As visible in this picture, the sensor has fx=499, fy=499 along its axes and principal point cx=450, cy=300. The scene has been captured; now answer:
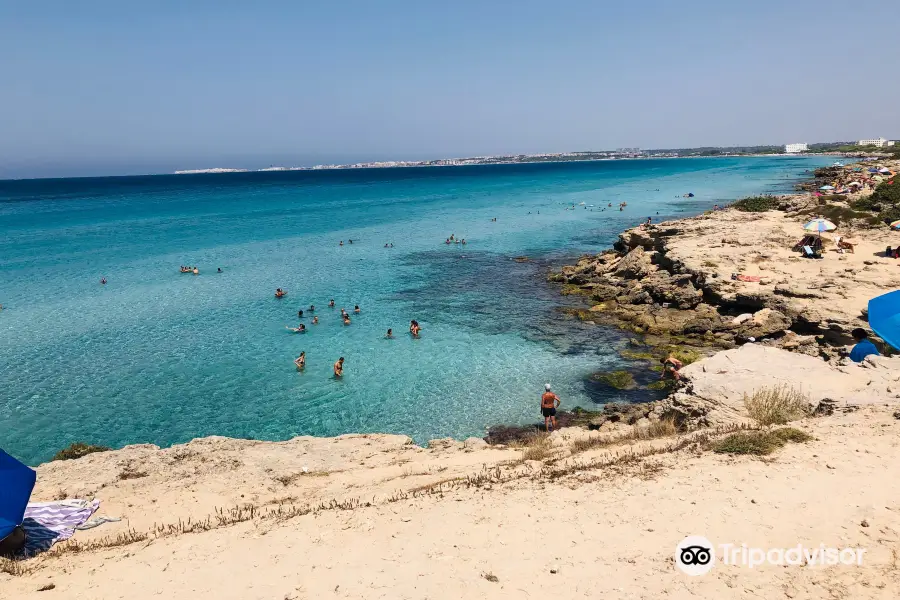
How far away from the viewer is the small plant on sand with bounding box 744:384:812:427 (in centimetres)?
990

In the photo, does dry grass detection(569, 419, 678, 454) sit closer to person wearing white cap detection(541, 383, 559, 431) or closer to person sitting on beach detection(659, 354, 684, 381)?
person wearing white cap detection(541, 383, 559, 431)

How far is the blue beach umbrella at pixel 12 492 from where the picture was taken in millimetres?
7484

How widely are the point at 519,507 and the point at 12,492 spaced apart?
7.82 m

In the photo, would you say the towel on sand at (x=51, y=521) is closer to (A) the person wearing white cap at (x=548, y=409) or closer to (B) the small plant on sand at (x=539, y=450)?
(B) the small plant on sand at (x=539, y=450)

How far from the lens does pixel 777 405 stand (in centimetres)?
1028

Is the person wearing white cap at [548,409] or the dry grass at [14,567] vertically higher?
the dry grass at [14,567]

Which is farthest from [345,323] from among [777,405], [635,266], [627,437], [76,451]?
[777,405]

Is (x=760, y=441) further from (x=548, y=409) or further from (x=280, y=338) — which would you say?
(x=280, y=338)

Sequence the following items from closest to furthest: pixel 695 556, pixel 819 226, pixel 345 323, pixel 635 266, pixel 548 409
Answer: pixel 695 556 < pixel 548 409 < pixel 345 323 < pixel 819 226 < pixel 635 266

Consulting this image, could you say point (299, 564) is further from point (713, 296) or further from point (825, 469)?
point (713, 296)

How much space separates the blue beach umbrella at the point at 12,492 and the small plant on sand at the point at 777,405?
12850 mm

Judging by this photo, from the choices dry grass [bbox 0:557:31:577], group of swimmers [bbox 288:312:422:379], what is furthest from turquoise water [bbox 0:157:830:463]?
dry grass [bbox 0:557:31:577]

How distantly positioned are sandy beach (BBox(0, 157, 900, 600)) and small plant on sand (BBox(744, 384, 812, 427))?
0.74ft

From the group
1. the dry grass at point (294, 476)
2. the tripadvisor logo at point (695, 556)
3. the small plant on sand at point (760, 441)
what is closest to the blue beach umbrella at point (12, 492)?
the dry grass at point (294, 476)
